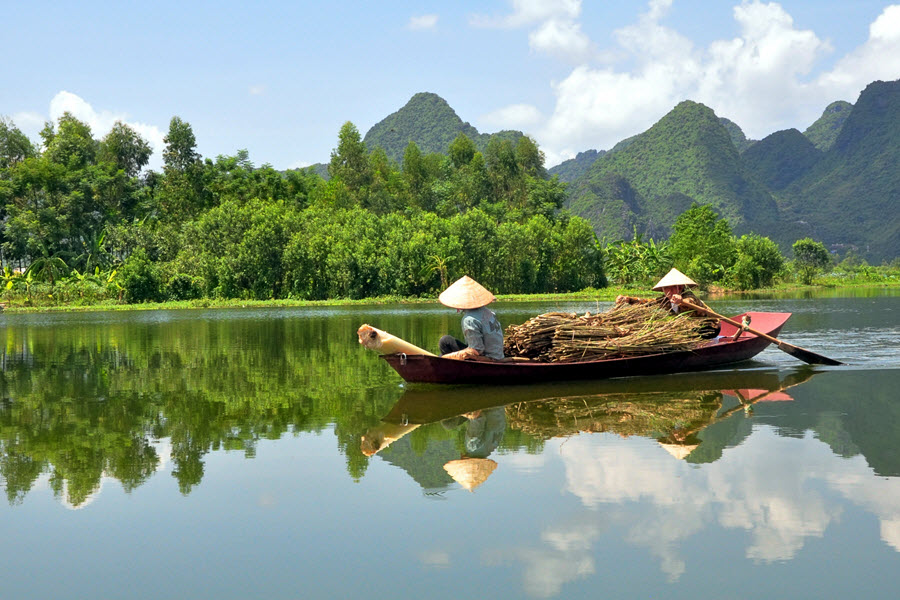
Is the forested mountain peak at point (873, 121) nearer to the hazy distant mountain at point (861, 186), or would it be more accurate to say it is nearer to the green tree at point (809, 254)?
the hazy distant mountain at point (861, 186)

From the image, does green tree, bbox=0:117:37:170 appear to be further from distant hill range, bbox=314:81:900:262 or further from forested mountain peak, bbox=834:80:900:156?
forested mountain peak, bbox=834:80:900:156

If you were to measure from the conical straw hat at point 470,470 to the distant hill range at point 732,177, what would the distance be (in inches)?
4270

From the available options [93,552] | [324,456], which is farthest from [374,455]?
[93,552]

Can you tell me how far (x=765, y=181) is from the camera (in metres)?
172

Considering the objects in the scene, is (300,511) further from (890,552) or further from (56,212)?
(56,212)

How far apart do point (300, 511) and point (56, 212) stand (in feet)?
178

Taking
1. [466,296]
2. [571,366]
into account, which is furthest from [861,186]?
[466,296]

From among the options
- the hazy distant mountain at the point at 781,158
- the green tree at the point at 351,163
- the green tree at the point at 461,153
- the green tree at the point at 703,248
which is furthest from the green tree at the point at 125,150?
the hazy distant mountain at the point at 781,158

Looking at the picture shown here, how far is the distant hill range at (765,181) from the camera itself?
127m

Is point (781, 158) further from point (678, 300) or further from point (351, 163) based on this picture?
point (678, 300)

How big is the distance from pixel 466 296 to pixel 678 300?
4242 millimetres

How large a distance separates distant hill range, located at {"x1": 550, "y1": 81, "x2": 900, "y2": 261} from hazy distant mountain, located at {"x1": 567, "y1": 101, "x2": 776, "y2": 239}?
0.61ft

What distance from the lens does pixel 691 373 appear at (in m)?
12.6

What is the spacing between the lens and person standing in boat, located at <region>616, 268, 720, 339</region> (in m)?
12.8
